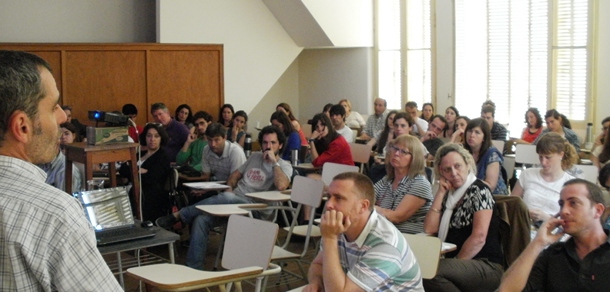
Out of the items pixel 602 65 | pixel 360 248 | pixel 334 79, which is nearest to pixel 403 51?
pixel 334 79

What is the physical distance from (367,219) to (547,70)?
24.8 feet

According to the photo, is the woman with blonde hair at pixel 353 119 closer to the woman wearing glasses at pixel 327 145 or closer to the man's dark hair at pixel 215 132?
the woman wearing glasses at pixel 327 145

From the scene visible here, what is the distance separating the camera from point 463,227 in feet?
13.7

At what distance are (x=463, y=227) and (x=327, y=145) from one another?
11.4ft

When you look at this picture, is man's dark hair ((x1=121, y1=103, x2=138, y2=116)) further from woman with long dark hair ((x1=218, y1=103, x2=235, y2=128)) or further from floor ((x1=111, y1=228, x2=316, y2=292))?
floor ((x1=111, y1=228, x2=316, y2=292))

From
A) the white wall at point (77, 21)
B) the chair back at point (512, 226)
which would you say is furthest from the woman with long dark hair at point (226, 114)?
the chair back at point (512, 226)

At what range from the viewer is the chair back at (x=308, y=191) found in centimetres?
522

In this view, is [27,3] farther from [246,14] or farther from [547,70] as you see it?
[547,70]

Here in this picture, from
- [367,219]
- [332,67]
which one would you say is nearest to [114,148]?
[367,219]

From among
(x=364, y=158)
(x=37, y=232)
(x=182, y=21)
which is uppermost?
(x=182, y=21)

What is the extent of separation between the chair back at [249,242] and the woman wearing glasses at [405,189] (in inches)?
37.8

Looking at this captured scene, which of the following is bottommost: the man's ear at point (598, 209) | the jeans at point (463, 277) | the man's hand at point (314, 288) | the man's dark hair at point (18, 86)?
the jeans at point (463, 277)

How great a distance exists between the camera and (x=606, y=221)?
12.5ft

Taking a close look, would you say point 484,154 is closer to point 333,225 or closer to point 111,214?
point 111,214
